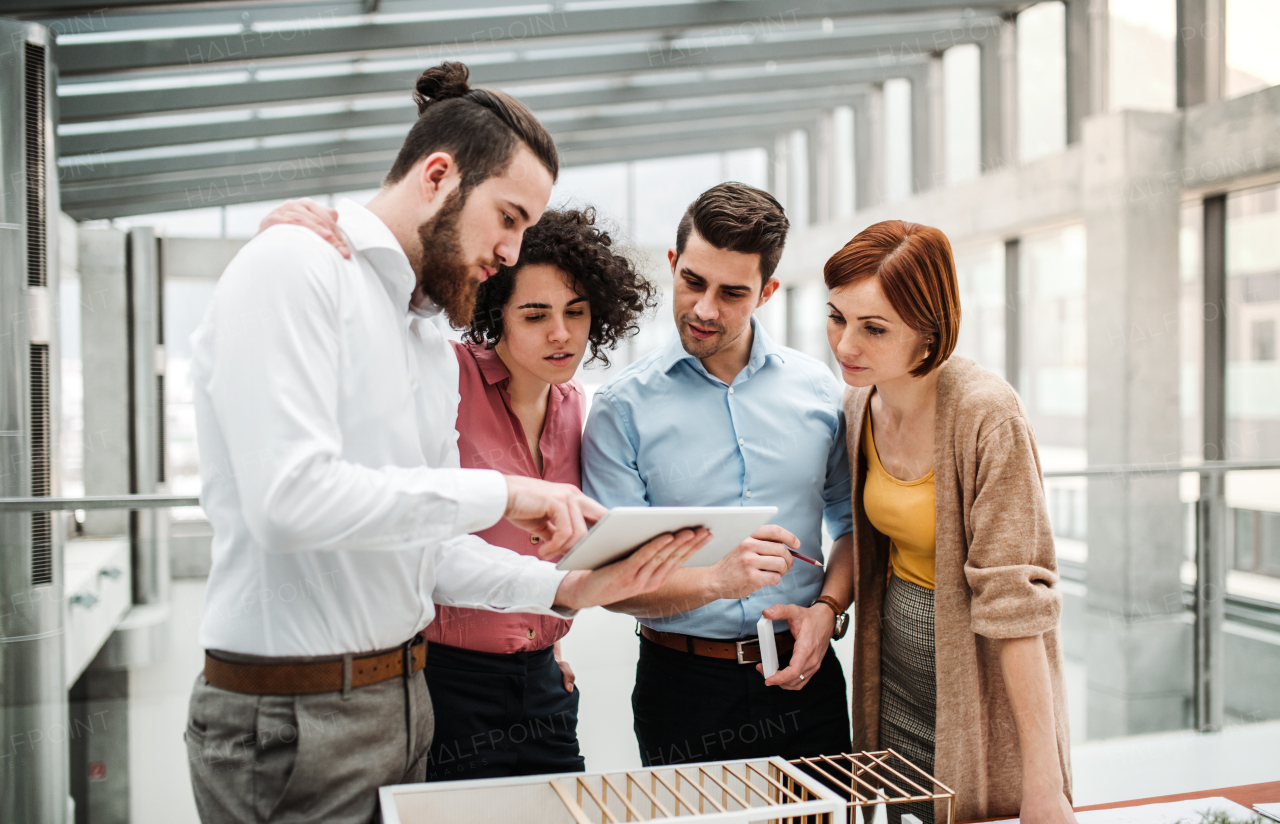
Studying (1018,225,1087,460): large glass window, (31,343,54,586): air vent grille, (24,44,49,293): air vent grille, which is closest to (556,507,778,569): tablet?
(31,343,54,586): air vent grille

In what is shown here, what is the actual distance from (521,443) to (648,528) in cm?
67

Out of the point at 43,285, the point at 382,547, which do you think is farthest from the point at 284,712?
the point at 43,285

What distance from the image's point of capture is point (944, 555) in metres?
1.63

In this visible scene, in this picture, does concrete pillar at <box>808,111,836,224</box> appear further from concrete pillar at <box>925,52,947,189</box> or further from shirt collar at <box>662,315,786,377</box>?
shirt collar at <box>662,315,786,377</box>

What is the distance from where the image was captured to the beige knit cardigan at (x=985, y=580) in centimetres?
154

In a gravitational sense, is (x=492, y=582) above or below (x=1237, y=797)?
above

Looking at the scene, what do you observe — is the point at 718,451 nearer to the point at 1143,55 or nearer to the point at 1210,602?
the point at 1210,602

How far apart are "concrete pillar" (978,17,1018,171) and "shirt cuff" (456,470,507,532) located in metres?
7.45

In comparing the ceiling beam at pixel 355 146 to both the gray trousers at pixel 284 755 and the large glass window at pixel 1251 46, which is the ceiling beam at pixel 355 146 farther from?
the gray trousers at pixel 284 755

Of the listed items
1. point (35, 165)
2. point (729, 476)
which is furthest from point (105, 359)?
point (729, 476)

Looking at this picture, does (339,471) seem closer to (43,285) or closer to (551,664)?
(551,664)

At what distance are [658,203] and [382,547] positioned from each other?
11.3 metres

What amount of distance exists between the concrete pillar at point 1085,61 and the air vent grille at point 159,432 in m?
7.93

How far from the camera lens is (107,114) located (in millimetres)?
6285
